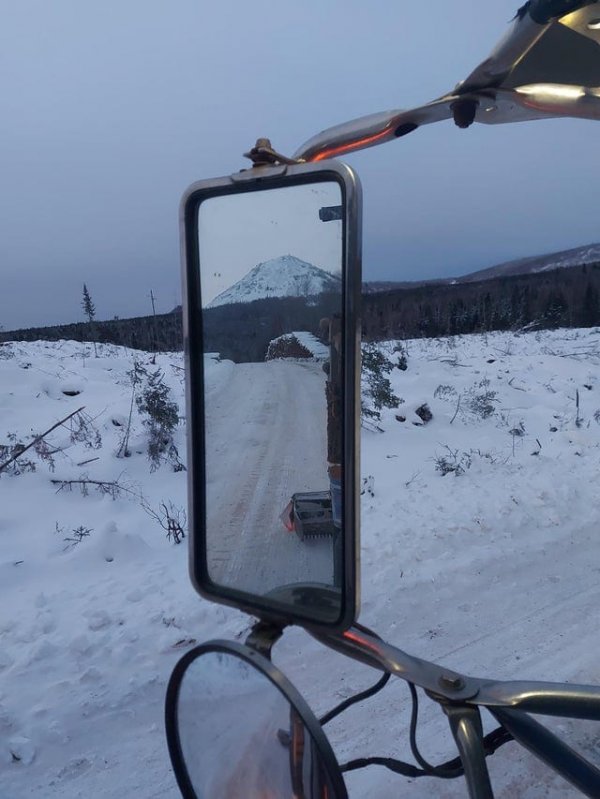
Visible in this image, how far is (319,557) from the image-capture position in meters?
1.36

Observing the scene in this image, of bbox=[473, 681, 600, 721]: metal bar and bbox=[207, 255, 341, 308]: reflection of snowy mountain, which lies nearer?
bbox=[207, 255, 341, 308]: reflection of snowy mountain

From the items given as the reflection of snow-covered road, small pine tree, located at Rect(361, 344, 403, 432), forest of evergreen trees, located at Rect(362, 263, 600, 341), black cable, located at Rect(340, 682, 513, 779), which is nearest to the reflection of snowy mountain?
the reflection of snow-covered road

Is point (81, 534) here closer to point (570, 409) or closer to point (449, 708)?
point (449, 708)

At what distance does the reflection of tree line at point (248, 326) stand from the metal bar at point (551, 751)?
0.94 meters

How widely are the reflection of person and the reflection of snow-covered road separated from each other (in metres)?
0.05

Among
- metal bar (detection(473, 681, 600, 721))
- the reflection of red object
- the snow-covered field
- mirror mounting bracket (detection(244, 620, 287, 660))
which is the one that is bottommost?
the snow-covered field

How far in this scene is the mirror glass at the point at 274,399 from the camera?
3.81ft

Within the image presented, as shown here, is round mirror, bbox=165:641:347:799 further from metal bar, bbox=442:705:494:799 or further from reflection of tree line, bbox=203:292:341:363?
reflection of tree line, bbox=203:292:341:363

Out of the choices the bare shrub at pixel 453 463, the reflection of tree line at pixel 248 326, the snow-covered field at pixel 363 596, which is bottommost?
the snow-covered field at pixel 363 596

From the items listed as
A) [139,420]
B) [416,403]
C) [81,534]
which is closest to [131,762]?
[81,534]

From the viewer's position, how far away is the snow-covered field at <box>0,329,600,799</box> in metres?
2.73

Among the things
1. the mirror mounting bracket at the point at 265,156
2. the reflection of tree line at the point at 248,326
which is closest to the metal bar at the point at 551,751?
the reflection of tree line at the point at 248,326

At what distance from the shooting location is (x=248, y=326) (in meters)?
1.34

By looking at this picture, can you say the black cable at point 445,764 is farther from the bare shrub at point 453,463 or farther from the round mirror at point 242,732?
the bare shrub at point 453,463
